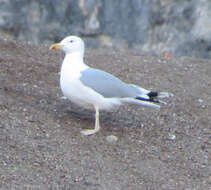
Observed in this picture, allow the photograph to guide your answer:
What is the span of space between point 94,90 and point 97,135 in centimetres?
41

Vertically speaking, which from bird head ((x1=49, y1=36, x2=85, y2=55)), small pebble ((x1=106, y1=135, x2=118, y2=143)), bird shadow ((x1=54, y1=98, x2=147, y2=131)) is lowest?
bird shadow ((x1=54, y1=98, x2=147, y2=131))

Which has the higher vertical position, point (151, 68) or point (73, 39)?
point (73, 39)

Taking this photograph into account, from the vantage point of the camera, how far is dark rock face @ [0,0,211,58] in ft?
31.3

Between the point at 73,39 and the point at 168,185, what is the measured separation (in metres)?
1.81

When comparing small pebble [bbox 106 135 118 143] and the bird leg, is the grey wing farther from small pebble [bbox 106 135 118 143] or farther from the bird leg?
small pebble [bbox 106 135 118 143]

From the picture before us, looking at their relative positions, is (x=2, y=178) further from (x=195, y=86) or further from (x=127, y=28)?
(x=127, y=28)

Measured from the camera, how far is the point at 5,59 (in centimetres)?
793

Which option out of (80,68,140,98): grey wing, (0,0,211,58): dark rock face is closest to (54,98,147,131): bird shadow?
(80,68,140,98): grey wing

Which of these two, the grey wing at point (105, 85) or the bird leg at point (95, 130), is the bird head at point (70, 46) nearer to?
the grey wing at point (105, 85)

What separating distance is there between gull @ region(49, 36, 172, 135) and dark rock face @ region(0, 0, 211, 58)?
3.03 meters

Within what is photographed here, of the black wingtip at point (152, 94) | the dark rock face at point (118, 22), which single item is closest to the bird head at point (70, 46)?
the black wingtip at point (152, 94)

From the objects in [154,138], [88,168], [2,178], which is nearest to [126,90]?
[154,138]

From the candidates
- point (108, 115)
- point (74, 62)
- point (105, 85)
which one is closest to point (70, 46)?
point (74, 62)

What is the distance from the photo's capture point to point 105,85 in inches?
253
